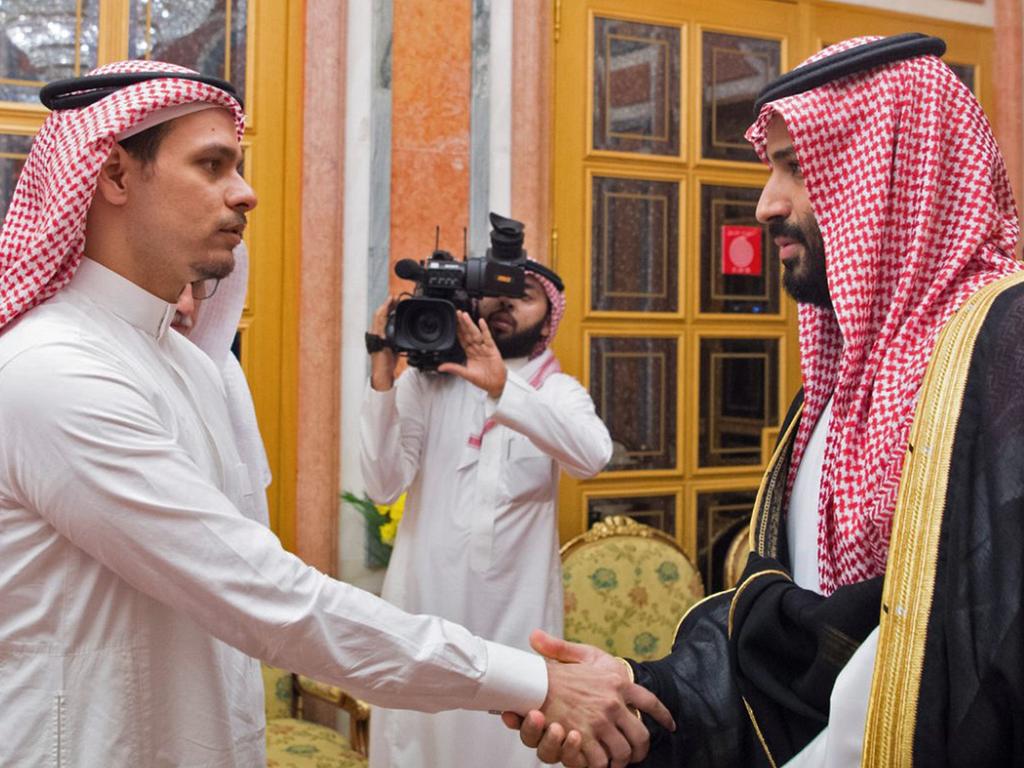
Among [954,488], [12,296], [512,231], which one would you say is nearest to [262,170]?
[512,231]

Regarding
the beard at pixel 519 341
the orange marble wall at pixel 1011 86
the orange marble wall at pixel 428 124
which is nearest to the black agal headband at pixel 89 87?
the beard at pixel 519 341

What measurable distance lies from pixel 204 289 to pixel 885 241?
1.31 metres

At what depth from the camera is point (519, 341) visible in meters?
3.16

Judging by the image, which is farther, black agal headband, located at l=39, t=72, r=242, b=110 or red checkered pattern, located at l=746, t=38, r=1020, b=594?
black agal headband, located at l=39, t=72, r=242, b=110

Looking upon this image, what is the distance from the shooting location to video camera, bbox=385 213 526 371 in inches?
112

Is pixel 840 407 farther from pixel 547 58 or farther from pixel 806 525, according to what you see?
pixel 547 58

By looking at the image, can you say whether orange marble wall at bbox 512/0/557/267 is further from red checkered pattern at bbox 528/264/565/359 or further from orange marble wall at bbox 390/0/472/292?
red checkered pattern at bbox 528/264/565/359

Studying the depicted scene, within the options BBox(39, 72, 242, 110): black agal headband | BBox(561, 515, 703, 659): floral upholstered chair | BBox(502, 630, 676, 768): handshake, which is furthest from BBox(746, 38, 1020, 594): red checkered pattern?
BBox(561, 515, 703, 659): floral upholstered chair

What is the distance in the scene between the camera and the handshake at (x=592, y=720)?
172 centimetres

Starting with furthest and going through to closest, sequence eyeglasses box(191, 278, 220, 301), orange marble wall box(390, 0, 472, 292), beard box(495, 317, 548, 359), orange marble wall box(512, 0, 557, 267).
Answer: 1. orange marble wall box(512, 0, 557, 267)
2. orange marble wall box(390, 0, 472, 292)
3. beard box(495, 317, 548, 359)
4. eyeglasses box(191, 278, 220, 301)

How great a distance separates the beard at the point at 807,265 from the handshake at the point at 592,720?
705 mm

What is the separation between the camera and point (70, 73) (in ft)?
10.7

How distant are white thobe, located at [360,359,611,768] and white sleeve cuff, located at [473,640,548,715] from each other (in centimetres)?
107

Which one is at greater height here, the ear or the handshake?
the ear
